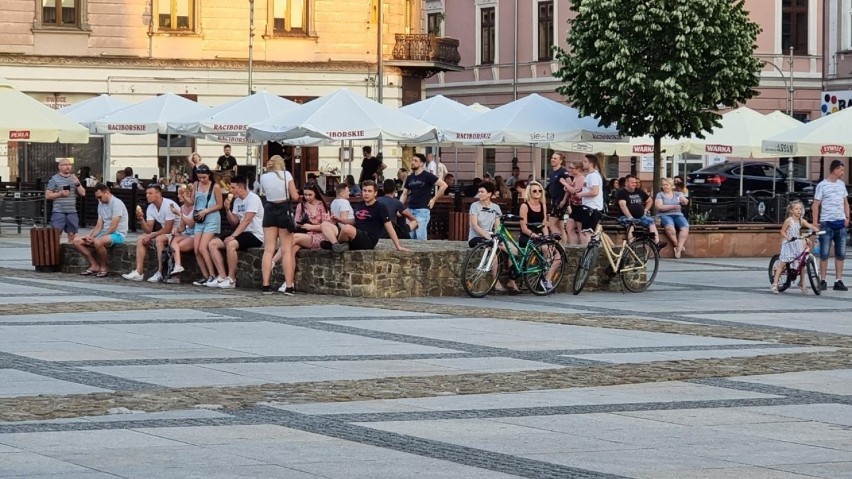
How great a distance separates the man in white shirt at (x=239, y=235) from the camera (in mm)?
21594

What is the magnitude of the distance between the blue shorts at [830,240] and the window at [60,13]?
1060 inches

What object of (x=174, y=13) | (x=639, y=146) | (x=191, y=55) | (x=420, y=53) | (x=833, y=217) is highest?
(x=174, y=13)

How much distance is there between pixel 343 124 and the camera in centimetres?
3131

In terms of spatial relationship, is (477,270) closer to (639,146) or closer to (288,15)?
(639,146)

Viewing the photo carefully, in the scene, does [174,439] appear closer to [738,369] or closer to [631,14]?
[738,369]

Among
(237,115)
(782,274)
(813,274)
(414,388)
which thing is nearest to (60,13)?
(237,115)

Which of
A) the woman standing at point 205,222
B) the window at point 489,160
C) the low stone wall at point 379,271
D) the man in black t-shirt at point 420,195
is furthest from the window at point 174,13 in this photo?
the low stone wall at point 379,271

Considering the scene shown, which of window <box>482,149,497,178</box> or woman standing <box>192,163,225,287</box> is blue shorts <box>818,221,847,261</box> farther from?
window <box>482,149,497,178</box>

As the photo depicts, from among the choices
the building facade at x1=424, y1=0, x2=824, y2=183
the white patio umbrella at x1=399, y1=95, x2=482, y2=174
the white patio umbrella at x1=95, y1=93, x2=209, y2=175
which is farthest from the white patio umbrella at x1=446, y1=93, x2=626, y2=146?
the building facade at x1=424, y1=0, x2=824, y2=183

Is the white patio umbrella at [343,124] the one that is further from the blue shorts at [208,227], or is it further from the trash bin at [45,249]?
the blue shorts at [208,227]

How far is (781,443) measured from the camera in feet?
33.8

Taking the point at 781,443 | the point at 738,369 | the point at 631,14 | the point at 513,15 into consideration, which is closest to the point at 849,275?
the point at 631,14

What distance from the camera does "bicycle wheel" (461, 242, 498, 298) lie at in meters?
21.2

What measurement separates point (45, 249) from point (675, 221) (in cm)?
1090
